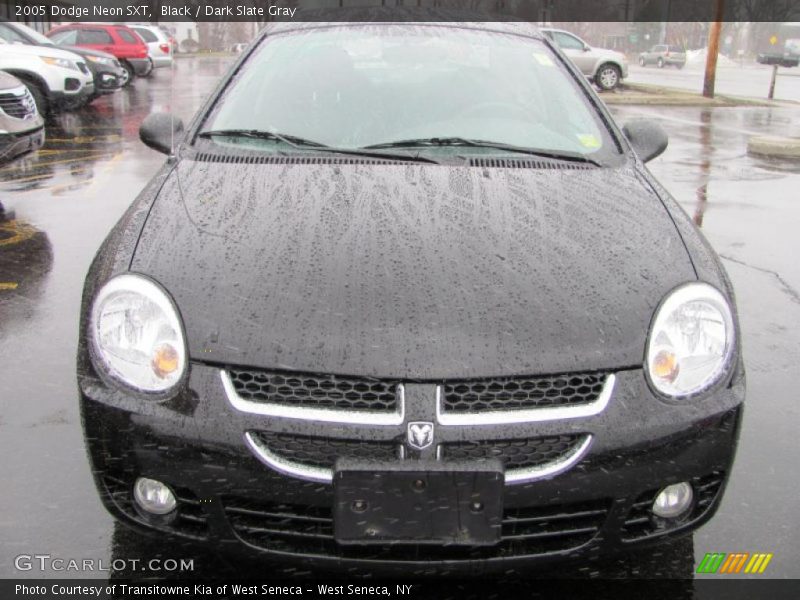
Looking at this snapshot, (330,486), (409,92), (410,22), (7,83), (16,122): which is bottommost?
(330,486)

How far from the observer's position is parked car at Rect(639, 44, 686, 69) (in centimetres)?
4822

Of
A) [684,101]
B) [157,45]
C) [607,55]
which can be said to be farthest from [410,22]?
[157,45]

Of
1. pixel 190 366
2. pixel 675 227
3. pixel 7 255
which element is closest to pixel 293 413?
pixel 190 366

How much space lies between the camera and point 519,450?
1860 mm

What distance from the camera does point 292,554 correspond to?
1.91 metres

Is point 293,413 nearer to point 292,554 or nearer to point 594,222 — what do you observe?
point 292,554

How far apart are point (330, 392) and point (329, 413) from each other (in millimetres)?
49

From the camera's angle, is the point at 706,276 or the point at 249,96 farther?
the point at 249,96

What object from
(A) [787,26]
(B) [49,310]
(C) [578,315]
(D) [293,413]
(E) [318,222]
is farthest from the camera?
(A) [787,26]

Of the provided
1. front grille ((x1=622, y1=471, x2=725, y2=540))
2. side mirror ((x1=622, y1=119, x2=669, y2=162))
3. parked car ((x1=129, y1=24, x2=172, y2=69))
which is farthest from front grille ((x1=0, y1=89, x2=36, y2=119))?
parked car ((x1=129, y1=24, x2=172, y2=69))

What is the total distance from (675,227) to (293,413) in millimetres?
1284

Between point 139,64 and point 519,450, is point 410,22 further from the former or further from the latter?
point 139,64

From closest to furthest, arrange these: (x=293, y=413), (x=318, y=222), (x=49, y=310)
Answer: (x=293, y=413), (x=318, y=222), (x=49, y=310)

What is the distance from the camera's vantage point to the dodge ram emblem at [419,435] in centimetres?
182
